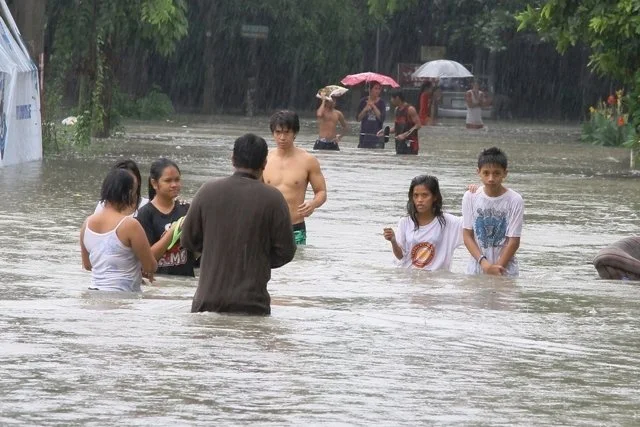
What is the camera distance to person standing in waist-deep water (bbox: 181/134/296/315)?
381 inches

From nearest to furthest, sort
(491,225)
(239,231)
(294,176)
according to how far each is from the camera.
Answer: (239,231) → (491,225) → (294,176)

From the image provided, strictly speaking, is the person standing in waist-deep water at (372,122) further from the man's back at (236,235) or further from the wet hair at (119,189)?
the man's back at (236,235)

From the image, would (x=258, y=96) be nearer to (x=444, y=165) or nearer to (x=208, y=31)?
(x=208, y=31)

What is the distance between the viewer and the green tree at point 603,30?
1040 inches

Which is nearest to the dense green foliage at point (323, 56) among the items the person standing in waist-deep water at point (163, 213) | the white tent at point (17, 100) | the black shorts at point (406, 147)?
the black shorts at point (406, 147)

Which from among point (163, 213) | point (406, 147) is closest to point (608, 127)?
point (406, 147)

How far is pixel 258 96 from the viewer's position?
63.7 metres

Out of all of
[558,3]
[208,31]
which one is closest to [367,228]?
[558,3]

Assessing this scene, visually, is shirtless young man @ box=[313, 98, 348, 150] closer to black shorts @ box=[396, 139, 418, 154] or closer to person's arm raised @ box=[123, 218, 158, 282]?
black shorts @ box=[396, 139, 418, 154]

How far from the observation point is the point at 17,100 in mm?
27812

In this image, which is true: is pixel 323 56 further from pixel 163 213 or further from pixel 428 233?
pixel 163 213

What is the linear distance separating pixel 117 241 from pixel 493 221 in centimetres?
305

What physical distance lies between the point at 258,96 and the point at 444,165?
3317 cm

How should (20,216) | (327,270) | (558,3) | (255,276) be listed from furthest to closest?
(558,3)
(20,216)
(327,270)
(255,276)
